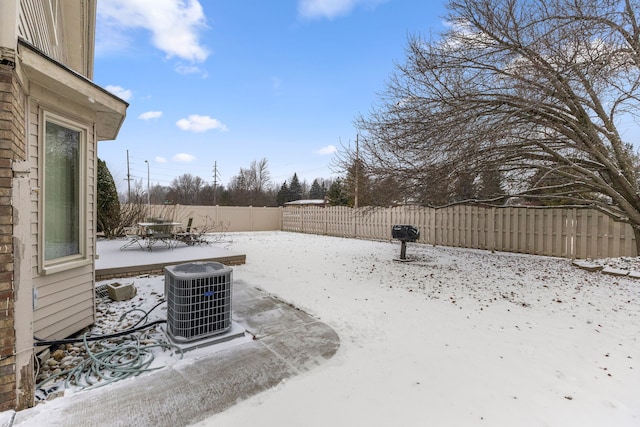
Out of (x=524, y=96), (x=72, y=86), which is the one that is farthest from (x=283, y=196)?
(x=72, y=86)

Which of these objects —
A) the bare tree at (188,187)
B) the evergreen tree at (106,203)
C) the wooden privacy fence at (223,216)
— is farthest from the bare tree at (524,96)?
the bare tree at (188,187)

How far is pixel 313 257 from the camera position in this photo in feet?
27.2

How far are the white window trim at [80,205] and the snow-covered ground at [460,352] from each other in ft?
3.00

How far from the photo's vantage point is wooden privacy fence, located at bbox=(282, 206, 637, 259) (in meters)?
7.64

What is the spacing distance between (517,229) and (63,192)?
10.6 metres

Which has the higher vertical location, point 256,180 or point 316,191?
point 256,180

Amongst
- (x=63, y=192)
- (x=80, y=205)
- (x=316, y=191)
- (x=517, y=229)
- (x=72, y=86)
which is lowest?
(x=517, y=229)

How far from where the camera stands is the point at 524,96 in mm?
6094

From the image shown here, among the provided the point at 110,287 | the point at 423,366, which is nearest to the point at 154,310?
the point at 110,287

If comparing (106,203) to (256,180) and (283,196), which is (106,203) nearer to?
(256,180)

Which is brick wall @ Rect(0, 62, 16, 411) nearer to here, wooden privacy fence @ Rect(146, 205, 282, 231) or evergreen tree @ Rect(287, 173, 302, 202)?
wooden privacy fence @ Rect(146, 205, 282, 231)

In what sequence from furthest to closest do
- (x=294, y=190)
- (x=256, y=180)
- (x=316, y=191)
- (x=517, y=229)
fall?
(x=316, y=191) < (x=294, y=190) < (x=256, y=180) < (x=517, y=229)

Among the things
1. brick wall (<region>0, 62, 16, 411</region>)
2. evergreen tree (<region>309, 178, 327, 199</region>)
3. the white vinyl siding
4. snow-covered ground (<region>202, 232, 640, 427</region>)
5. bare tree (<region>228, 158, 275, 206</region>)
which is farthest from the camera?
evergreen tree (<region>309, 178, 327, 199</region>)

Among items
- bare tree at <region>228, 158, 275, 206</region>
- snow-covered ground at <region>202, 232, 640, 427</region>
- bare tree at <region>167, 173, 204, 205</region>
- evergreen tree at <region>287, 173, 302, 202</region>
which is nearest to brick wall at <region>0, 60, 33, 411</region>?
snow-covered ground at <region>202, 232, 640, 427</region>
